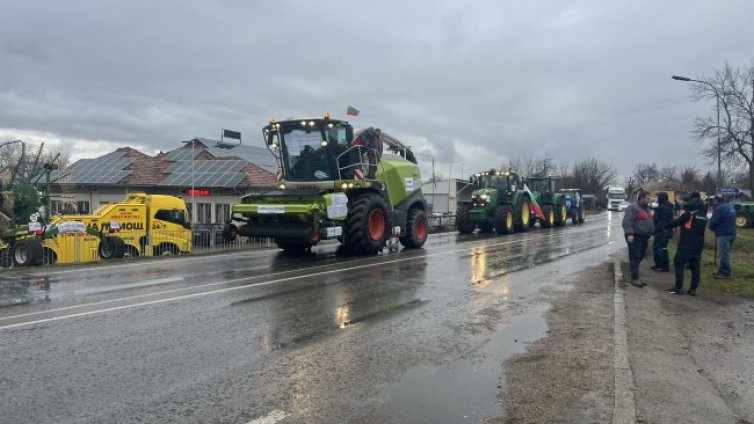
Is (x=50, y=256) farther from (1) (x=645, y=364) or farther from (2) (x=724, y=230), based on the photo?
(2) (x=724, y=230)

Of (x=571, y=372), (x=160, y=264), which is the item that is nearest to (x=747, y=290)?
(x=571, y=372)

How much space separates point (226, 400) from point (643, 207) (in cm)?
898

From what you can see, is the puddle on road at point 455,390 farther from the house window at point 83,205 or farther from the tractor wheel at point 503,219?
the house window at point 83,205

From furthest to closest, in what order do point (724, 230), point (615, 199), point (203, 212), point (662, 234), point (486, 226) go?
point (615, 199)
point (203, 212)
point (486, 226)
point (662, 234)
point (724, 230)

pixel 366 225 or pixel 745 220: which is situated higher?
pixel 366 225

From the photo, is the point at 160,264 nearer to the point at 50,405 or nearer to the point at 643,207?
the point at 50,405

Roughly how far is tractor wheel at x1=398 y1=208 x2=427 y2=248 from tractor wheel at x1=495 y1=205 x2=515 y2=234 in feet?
24.7

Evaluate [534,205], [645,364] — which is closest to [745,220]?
[534,205]

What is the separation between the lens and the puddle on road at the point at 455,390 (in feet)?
13.4

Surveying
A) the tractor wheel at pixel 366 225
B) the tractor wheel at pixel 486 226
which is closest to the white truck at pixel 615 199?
the tractor wheel at pixel 486 226

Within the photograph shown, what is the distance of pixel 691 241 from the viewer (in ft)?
30.5

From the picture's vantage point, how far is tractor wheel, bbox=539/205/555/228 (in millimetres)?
29719

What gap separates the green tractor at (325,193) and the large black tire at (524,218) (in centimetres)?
1138

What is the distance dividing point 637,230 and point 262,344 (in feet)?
25.2
